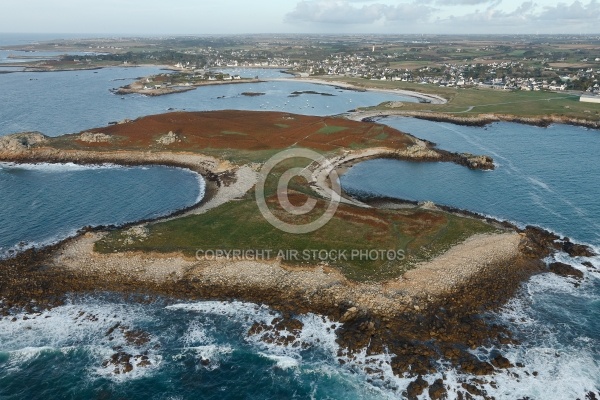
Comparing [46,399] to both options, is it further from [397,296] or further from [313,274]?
[397,296]

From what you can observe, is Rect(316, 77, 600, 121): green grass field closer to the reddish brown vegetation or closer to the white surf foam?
the reddish brown vegetation

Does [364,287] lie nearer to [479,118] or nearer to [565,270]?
[565,270]

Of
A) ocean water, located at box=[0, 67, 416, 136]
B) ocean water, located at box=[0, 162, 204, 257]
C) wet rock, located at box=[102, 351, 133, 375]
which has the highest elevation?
ocean water, located at box=[0, 67, 416, 136]

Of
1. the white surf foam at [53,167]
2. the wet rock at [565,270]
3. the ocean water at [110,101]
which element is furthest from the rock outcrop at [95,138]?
the wet rock at [565,270]

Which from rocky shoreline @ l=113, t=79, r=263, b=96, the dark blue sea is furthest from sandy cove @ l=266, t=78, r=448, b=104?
the dark blue sea

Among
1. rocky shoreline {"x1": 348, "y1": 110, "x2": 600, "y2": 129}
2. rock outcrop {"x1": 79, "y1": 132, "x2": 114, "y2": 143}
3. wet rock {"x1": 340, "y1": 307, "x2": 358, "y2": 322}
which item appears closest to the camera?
wet rock {"x1": 340, "y1": 307, "x2": 358, "y2": 322}

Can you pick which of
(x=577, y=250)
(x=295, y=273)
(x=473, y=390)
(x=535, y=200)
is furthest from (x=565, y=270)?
(x=295, y=273)

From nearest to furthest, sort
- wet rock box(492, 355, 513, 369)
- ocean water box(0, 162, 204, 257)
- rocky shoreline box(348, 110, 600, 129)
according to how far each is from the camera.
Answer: wet rock box(492, 355, 513, 369) → ocean water box(0, 162, 204, 257) → rocky shoreline box(348, 110, 600, 129)

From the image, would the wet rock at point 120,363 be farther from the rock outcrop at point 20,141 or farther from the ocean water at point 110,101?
the ocean water at point 110,101
